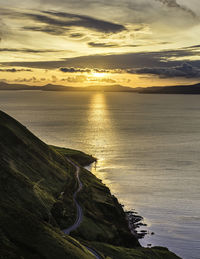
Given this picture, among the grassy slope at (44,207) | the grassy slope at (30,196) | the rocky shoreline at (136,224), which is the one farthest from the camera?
the rocky shoreline at (136,224)

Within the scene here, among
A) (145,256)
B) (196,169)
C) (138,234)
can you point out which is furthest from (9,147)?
(196,169)

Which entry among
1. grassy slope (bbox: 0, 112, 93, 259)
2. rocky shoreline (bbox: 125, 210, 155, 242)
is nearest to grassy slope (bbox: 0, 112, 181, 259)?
grassy slope (bbox: 0, 112, 93, 259)

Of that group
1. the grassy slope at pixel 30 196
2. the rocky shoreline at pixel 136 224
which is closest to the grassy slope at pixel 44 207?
the grassy slope at pixel 30 196

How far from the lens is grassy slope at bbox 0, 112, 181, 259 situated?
64.2 meters

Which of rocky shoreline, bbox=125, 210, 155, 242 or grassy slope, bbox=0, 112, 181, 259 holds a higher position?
grassy slope, bbox=0, 112, 181, 259

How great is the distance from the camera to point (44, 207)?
8281cm

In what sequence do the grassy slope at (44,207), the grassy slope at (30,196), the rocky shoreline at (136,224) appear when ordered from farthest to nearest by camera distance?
1. the rocky shoreline at (136,224)
2. the grassy slope at (44,207)
3. the grassy slope at (30,196)

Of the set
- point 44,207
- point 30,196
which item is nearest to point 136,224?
point 44,207

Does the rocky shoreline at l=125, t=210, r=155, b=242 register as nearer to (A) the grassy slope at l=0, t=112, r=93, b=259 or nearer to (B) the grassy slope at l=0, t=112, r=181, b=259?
(B) the grassy slope at l=0, t=112, r=181, b=259

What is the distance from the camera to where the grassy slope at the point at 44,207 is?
6425 centimetres

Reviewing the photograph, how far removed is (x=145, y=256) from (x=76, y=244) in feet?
59.4

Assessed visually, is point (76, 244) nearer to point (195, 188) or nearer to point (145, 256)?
point (145, 256)

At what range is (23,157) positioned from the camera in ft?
367

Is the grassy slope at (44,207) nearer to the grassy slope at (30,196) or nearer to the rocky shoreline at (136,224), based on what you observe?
the grassy slope at (30,196)
